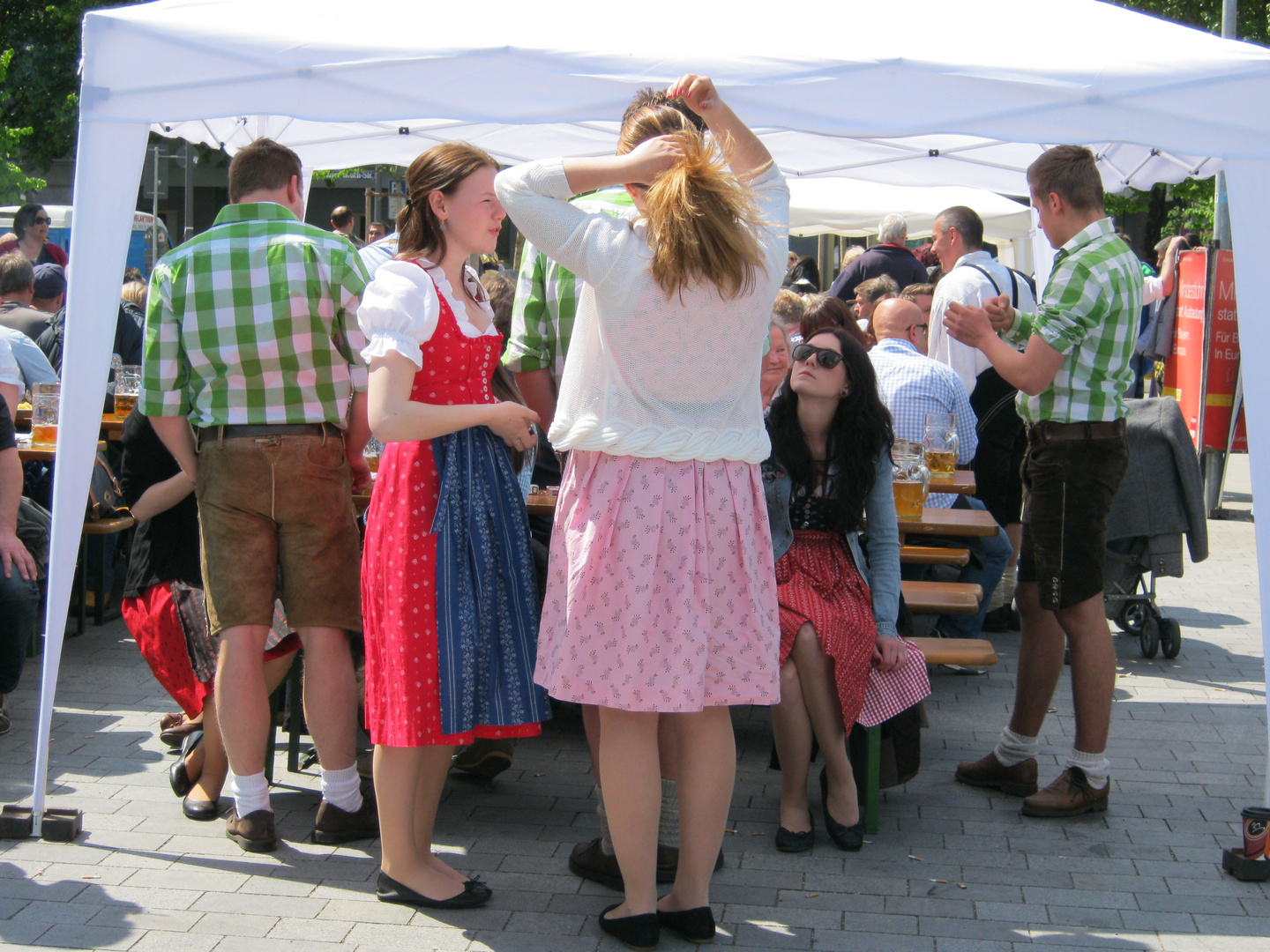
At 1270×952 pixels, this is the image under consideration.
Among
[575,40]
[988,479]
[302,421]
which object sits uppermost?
[575,40]

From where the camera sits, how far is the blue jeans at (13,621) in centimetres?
423

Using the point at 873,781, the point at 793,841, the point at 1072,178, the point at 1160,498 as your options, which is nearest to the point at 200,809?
the point at 793,841

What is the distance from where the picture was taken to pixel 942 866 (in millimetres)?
3541

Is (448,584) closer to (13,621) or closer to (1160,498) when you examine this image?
(13,621)

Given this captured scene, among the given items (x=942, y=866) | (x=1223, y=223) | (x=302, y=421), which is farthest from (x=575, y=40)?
(x=1223, y=223)

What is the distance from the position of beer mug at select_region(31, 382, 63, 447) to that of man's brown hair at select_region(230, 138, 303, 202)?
7.70 ft

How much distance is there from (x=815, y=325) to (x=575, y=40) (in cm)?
157

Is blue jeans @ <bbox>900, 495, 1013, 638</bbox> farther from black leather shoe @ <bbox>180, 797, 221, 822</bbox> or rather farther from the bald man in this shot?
black leather shoe @ <bbox>180, 797, 221, 822</bbox>

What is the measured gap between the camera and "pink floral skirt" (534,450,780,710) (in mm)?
2807

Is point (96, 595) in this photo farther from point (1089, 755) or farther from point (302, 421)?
point (1089, 755)

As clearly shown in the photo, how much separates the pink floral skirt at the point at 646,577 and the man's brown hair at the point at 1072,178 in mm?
1728

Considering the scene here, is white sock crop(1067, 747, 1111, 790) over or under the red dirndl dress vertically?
under

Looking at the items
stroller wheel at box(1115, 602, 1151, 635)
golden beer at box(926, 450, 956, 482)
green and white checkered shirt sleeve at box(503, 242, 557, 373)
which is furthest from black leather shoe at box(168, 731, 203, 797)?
stroller wheel at box(1115, 602, 1151, 635)

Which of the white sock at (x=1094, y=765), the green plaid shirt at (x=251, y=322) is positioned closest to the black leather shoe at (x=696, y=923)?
the white sock at (x=1094, y=765)
